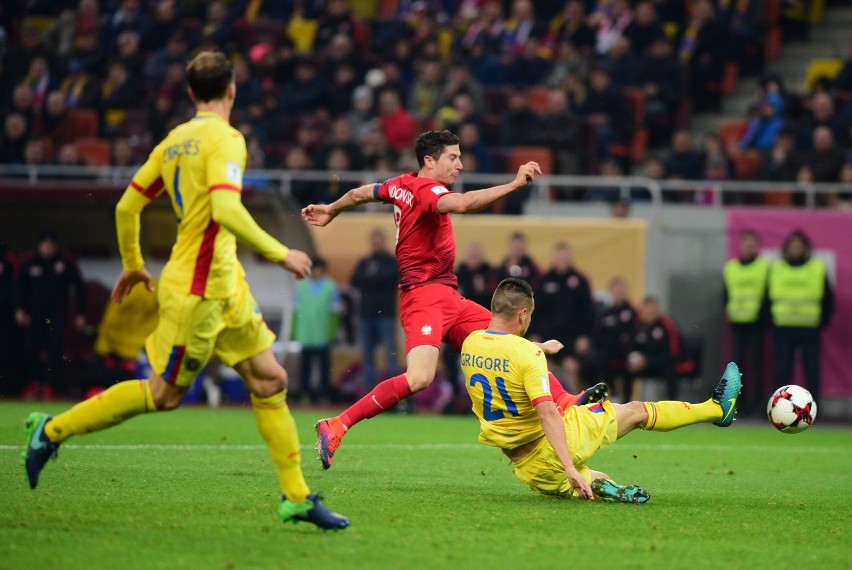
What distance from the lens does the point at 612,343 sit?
16656mm

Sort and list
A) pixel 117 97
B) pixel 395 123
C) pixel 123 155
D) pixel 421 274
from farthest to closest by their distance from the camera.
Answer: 1. pixel 117 97
2. pixel 395 123
3. pixel 123 155
4. pixel 421 274

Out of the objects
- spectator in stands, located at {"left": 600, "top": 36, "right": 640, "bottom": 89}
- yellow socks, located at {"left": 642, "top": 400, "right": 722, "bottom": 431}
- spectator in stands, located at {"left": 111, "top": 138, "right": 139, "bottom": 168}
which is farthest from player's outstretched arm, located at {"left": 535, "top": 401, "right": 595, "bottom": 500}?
spectator in stands, located at {"left": 600, "top": 36, "right": 640, "bottom": 89}

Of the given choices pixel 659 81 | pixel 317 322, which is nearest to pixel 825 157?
pixel 659 81

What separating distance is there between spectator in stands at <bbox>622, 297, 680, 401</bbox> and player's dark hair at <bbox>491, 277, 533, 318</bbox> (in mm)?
8971

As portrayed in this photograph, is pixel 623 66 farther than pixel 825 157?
Yes

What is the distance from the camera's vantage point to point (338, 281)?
59.7ft

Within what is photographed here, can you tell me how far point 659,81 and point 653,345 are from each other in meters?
5.26

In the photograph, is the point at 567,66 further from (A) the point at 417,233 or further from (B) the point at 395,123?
(A) the point at 417,233

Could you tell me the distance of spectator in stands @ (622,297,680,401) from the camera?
16.4 meters

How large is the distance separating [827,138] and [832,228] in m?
1.23

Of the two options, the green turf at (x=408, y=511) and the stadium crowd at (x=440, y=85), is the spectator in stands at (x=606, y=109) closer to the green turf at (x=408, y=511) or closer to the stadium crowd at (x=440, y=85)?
the stadium crowd at (x=440, y=85)

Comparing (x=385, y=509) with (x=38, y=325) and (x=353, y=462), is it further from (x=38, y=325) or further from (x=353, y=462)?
(x=38, y=325)

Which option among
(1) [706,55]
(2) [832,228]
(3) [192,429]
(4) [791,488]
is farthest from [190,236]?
(1) [706,55]

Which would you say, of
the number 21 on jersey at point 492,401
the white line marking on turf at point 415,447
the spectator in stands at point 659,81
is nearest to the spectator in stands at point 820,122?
the spectator in stands at point 659,81
